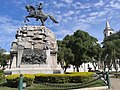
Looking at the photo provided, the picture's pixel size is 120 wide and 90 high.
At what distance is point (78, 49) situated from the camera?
45.8 m

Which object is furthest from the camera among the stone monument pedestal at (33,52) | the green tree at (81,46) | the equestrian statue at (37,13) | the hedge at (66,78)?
the green tree at (81,46)

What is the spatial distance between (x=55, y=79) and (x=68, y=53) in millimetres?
28275

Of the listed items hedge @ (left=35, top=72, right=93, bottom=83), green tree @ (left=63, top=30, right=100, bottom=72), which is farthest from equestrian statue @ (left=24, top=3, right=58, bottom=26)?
green tree @ (left=63, top=30, right=100, bottom=72)

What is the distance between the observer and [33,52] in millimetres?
18797

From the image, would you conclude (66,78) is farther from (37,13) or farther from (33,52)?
(37,13)

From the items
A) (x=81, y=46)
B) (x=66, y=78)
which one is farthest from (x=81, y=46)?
(x=66, y=78)

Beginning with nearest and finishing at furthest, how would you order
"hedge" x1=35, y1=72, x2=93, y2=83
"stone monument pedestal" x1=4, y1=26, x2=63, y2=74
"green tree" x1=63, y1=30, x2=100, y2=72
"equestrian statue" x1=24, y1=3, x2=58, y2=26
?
1. "hedge" x1=35, y1=72, x2=93, y2=83
2. "stone monument pedestal" x1=4, y1=26, x2=63, y2=74
3. "equestrian statue" x1=24, y1=3, x2=58, y2=26
4. "green tree" x1=63, y1=30, x2=100, y2=72

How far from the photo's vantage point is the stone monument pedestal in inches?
722

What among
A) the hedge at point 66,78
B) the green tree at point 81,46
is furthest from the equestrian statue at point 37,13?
the green tree at point 81,46

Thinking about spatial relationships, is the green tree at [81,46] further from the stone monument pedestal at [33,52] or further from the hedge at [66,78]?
the hedge at [66,78]

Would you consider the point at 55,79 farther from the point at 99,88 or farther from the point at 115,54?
the point at 115,54

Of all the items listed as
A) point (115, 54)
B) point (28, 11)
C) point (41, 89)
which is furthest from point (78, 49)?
point (41, 89)

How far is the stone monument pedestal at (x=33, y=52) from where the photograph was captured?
18.3m

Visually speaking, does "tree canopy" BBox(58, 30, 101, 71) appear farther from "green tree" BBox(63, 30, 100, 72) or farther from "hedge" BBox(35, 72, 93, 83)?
"hedge" BBox(35, 72, 93, 83)
